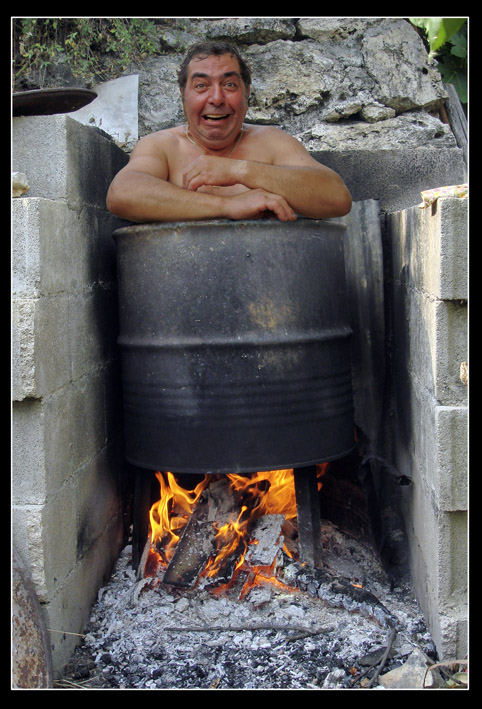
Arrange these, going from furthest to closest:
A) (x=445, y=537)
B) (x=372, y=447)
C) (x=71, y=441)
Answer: (x=372, y=447) < (x=71, y=441) < (x=445, y=537)

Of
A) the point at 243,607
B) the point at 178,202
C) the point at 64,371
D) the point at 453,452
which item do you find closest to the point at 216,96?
the point at 178,202

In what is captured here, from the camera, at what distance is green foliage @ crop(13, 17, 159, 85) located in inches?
146

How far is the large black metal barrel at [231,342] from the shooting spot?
252 centimetres

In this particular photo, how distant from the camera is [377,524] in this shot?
120 inches

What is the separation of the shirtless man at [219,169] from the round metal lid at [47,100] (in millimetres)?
300

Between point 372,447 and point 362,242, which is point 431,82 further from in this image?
point 372,447

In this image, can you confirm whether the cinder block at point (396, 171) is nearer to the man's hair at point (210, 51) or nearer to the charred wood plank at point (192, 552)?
the man's hair at point (210, 51)

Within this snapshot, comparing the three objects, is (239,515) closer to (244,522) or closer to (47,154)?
(244,522)

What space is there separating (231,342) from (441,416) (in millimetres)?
786

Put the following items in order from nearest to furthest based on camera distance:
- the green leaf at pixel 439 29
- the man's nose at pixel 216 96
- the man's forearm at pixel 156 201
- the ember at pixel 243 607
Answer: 1. the green leaf at pixel 439 29
2. the ember at pixel 243 607
3. the man's forearm at pixel 156 201
4. the man's nose at pixel 216 96

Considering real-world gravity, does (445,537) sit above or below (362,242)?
below

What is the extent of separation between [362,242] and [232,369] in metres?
1.12

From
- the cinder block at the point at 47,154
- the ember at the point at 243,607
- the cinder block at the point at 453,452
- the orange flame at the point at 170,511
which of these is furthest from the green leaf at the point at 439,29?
the orange flame at the point at 170,511

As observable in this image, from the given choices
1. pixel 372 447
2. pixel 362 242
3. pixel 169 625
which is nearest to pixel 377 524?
pixel 372 447
